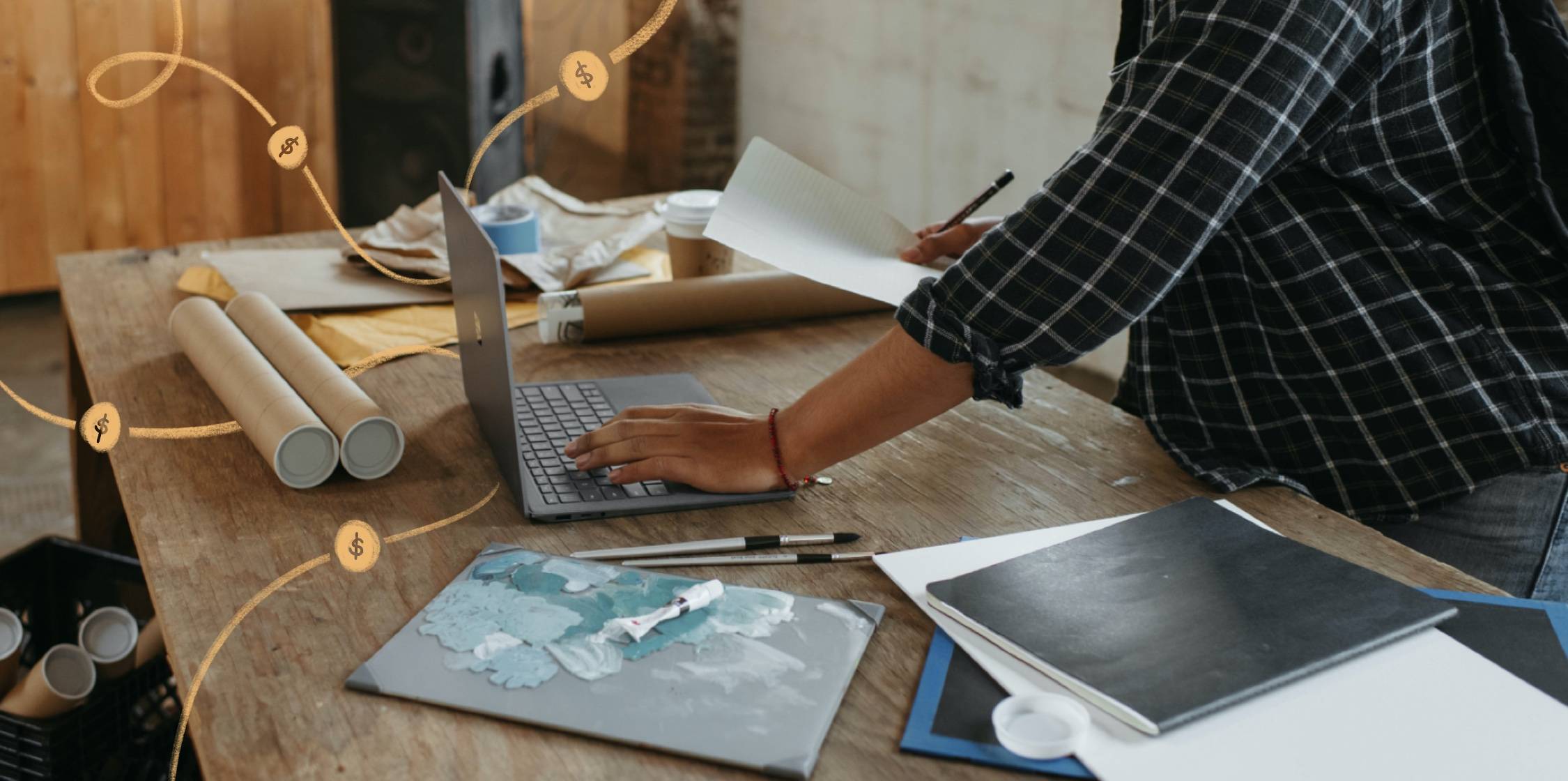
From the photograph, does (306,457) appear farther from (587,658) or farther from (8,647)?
(8,647)

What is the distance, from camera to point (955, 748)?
0.68 meters

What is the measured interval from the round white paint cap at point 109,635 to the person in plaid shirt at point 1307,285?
62 cm

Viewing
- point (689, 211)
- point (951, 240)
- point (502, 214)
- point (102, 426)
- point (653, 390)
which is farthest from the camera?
point (502, 214)

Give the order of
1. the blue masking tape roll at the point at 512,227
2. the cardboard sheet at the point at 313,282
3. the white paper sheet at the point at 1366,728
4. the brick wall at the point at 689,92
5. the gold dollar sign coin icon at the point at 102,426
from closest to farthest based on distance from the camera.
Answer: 1. the white paper sheet at the point at 1366,728
2. the gold dollar sign coin icon at the point at 102,426
3. the cardboard sheet at the point at 313,282
4. the blue masking tape roll at the point at 512,227
5. the brick wall at the point at 689,92

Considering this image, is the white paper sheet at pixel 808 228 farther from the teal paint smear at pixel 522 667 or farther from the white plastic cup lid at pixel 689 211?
the teal paint smear at pixel 522 667

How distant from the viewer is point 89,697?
1.21 meters

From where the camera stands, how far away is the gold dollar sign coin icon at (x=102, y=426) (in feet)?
3.63

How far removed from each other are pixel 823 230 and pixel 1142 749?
2.37 ft

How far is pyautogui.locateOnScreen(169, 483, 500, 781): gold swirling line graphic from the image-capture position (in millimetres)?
725

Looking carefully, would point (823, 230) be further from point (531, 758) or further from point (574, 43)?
point (574, 43)

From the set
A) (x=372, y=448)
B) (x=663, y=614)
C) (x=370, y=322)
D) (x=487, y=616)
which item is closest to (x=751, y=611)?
(x=663, y=614)

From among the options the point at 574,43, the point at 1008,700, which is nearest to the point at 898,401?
the point at 1008,700

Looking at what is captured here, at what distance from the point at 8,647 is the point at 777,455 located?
0.85m

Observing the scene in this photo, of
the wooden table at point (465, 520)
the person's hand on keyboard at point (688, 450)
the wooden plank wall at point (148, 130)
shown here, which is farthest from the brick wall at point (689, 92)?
the person's hand on keyboard at point (688, 450)
